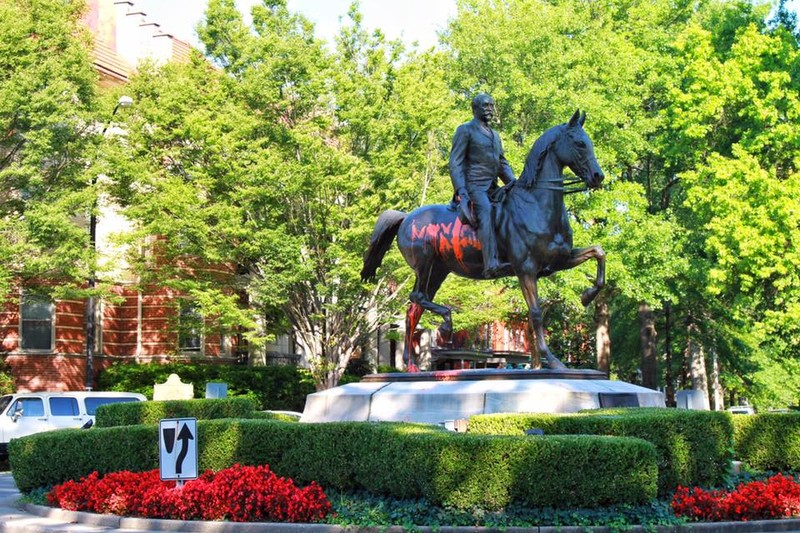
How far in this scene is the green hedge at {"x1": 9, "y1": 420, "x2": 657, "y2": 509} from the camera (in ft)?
39.5

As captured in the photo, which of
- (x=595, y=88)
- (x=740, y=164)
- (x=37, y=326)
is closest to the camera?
(x=740, y=164)

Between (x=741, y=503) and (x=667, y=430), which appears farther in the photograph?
(x=667, y=430)

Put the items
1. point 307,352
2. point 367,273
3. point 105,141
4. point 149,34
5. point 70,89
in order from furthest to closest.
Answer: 1. point 149,34
2. point 307,352
3. point 105,141
4. point 70,89
5. point 367,273

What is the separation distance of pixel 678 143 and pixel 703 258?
→ 4.12m

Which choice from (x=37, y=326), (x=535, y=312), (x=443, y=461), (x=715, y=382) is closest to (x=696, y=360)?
(x=715, y=382)

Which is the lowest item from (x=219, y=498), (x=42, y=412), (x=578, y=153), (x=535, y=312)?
(x=219, y=498)

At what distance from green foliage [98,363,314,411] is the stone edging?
2590 cm

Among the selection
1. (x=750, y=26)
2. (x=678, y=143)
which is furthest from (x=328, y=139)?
(x=750, y=26)

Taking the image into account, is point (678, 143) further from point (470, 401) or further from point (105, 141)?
point (470, 401)

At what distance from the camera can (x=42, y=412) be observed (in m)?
29.4

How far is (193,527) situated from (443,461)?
2930 millimetres

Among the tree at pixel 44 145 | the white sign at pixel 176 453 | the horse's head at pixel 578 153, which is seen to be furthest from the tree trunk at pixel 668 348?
the white sign at pixel 176 453

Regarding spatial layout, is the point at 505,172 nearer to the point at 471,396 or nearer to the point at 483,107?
the point at 483,107

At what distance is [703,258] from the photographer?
3984 cm
